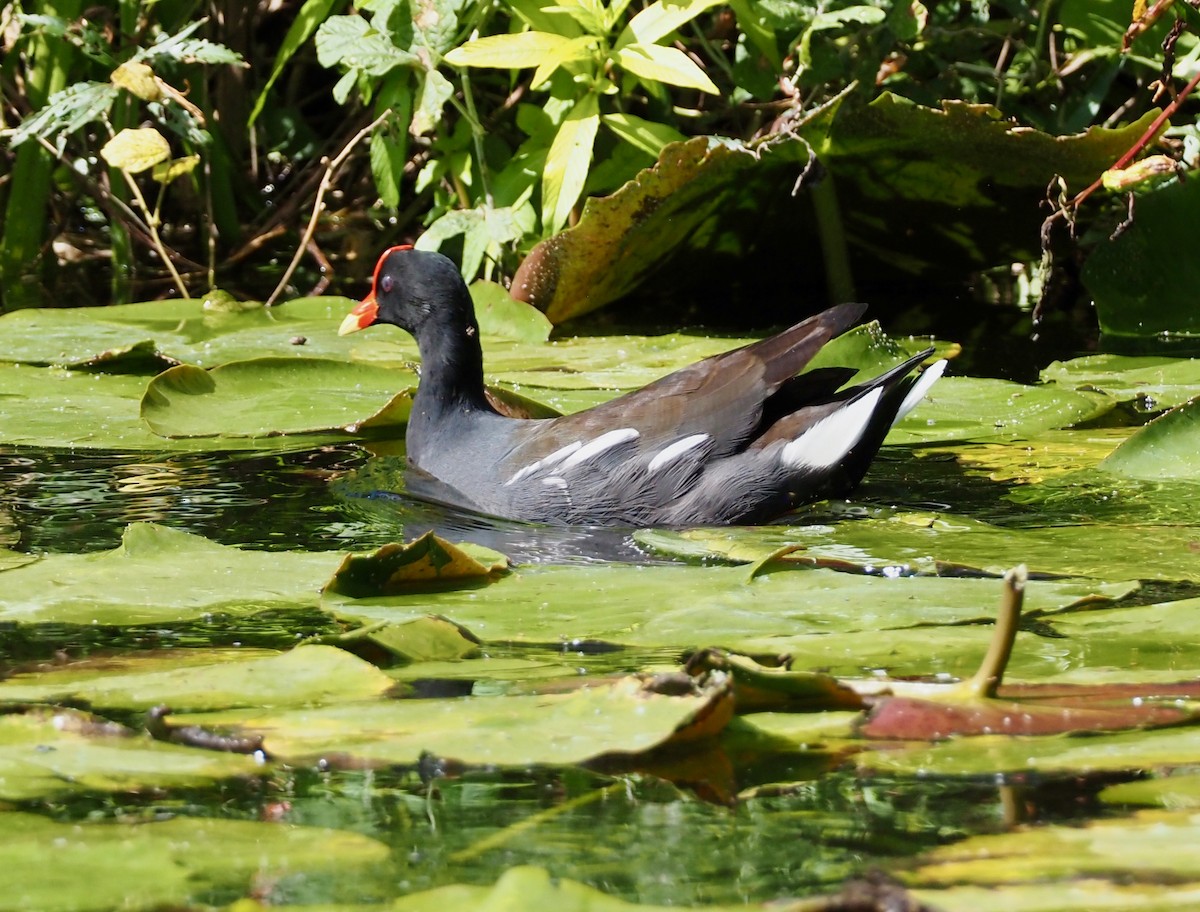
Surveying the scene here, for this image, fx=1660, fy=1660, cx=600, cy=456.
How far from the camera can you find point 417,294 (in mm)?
3590

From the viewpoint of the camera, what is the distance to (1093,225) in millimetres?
5031

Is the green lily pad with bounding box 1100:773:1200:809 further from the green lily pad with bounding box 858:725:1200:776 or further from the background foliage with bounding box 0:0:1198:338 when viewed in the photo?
the background foliage with bounding box 0:0:1198:338

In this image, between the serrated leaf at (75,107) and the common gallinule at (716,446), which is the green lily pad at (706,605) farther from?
the serrated leaf at (75,107)

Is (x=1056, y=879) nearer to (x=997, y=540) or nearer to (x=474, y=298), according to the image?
(x=997, y=540)

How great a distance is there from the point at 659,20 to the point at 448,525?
178 cm

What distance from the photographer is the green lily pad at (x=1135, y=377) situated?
11.4 ft

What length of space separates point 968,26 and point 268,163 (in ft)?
8.54

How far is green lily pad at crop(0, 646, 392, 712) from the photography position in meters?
1.67

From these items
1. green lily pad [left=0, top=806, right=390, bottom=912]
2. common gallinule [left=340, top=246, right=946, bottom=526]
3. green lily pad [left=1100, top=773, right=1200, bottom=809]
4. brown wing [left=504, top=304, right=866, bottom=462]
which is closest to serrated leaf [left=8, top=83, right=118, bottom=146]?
common gallinule [left=340, top=246, right=946, bottom=526]

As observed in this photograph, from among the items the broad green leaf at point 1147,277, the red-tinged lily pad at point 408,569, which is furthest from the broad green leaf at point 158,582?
the broad green leaf at point 1147,277

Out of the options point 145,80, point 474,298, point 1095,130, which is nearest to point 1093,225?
point 1095,130

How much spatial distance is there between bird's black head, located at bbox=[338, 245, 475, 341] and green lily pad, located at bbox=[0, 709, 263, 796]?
2.04m

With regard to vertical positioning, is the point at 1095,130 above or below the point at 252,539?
above

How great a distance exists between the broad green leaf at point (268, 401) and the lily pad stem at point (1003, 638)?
1942mm
